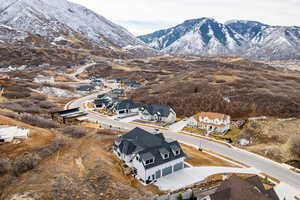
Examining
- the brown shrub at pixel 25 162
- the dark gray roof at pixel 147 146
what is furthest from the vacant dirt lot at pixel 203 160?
the brown shrub at pixel 25 162

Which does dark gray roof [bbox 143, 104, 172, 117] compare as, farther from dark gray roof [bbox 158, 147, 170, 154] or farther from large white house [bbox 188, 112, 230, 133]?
dark gray roof [bbox 158, 147, 170, 154]

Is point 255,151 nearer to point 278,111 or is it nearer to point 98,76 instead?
point 278,111

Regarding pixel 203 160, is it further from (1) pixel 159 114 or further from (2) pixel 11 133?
(2) pixel 11 133

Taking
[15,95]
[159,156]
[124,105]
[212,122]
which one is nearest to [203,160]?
[159,156]

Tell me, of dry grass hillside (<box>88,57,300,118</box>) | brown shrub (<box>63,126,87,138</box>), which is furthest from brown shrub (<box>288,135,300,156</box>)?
brown shrub (<box>63,126,87,138</box>)

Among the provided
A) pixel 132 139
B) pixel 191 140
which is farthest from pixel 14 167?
pixel 191 140

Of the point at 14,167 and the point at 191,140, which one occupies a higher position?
the point at 14,167

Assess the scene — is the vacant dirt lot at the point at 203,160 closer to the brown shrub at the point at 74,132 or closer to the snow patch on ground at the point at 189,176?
the snow patch on ground at the point at 189,176
